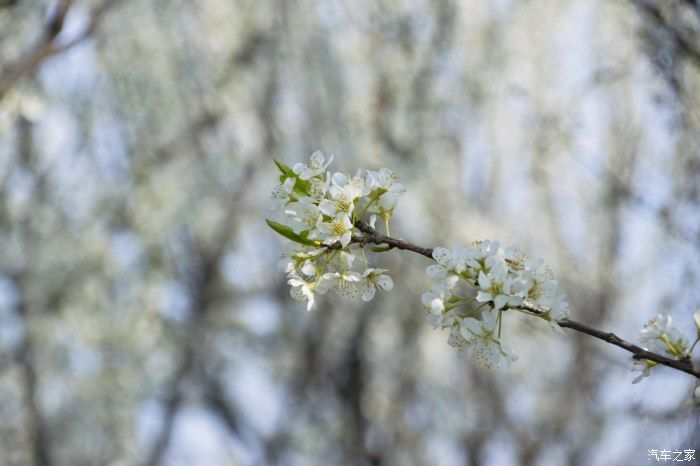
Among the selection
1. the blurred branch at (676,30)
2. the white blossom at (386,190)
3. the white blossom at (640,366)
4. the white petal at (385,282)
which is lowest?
the white petal at (385,282)

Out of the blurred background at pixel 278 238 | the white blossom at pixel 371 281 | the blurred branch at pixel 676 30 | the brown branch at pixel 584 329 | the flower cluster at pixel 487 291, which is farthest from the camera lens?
the blurred background at pixel 278 238

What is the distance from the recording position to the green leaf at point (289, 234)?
120 centimetres

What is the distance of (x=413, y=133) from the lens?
512 centimetres

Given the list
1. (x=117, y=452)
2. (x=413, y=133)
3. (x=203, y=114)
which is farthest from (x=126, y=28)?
(x=117, y=452)

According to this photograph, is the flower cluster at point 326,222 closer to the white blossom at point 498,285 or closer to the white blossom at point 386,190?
the white blossom at point 386,190

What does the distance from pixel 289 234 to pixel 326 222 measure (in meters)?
0.06

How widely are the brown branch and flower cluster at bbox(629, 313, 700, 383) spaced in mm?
41

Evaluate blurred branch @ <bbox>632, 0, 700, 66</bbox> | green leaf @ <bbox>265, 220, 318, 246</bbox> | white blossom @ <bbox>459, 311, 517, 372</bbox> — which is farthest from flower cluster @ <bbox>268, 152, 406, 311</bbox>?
blurred branch @ <bbox>632, 0, 700, 66</bbox>

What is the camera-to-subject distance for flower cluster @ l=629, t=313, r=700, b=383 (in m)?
1.24

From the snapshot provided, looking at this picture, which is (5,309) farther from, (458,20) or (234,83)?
(458,20)

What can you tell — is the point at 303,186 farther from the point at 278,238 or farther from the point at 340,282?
the point at 278,238

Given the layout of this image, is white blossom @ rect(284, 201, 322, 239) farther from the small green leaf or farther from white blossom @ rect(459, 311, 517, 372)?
white blossom @ rect(459, 311, 517, 372)

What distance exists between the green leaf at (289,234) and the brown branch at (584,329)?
7 cm

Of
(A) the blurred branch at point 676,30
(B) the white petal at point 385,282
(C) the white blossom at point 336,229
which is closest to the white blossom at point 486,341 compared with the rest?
(B) the white petal at point 385,282
